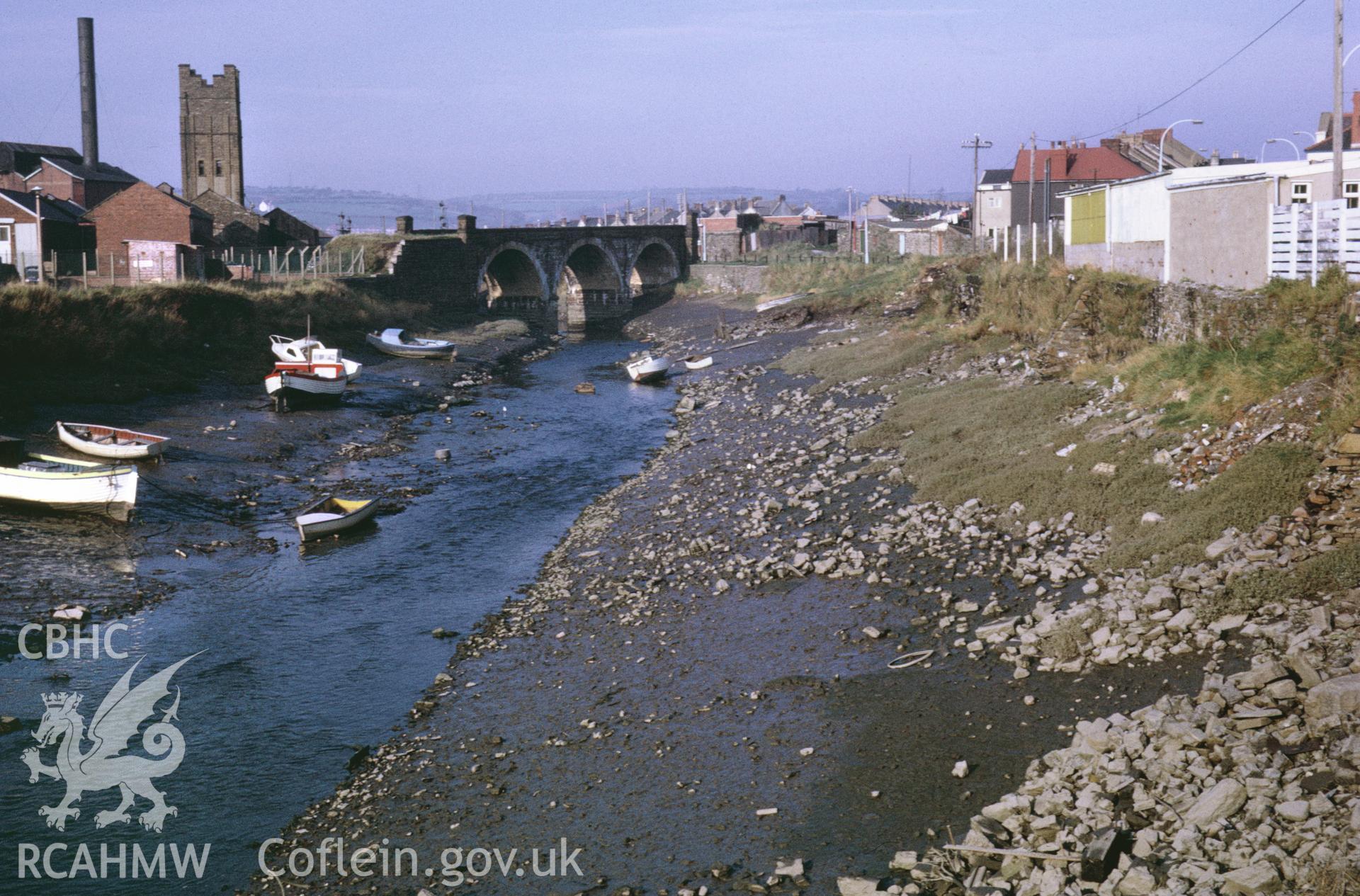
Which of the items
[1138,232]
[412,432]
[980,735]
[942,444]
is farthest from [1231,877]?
[412,432]

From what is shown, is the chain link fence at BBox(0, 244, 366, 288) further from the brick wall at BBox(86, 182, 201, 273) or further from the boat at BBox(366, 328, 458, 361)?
the boat at BBox(366, 328, 458, 361)

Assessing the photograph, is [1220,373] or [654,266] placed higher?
[654,266]

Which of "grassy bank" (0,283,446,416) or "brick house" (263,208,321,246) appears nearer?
"grassy bank" (0,283,446,416)

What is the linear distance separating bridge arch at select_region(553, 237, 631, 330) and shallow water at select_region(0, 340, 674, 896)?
175 ft

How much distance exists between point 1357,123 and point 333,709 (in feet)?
141

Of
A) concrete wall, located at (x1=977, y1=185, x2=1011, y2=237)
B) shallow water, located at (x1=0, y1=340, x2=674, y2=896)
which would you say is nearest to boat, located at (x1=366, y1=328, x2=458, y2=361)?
shallow water, located at (x1=0, y1=340, x2=674, y2=896)

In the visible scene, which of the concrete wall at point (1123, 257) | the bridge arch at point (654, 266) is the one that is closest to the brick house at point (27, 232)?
the concrete wall at point (1123, 257)

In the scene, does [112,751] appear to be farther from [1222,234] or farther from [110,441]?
[1222,234]

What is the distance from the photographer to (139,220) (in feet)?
185

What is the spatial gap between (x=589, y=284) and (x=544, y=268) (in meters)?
8.85

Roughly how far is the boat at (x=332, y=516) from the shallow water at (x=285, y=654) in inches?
14.9

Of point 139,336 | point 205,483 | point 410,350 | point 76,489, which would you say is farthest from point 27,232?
point 76,489

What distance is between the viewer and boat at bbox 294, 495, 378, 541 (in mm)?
22734

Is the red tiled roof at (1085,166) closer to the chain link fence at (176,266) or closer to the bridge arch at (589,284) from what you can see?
the bridge arch at (589,284)
